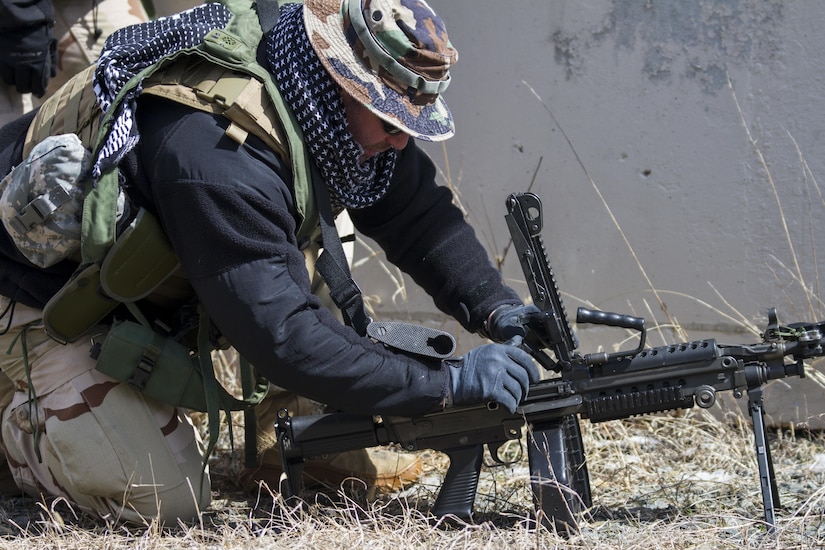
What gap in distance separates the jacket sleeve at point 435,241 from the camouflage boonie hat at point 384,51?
540 mm

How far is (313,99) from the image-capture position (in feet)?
8.40

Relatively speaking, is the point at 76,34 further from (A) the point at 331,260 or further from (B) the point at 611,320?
(B) the point at 611,320

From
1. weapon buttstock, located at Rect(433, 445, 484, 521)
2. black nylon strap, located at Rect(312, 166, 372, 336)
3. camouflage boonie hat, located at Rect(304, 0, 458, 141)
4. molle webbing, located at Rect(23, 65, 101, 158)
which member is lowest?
weapon buttstock, located at Rect(433, 445, 484, 521)

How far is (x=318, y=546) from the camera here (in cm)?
246

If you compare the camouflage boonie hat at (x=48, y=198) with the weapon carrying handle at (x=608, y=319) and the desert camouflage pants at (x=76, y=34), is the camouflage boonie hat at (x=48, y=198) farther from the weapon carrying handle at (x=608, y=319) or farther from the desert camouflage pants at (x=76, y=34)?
the weapon carrying handle at (x=608, y=319)

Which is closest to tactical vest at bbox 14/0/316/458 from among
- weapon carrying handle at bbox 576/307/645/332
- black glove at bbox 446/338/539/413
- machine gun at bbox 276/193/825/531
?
machine gun at bbox 276/193/825/531

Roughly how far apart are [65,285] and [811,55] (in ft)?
8.38

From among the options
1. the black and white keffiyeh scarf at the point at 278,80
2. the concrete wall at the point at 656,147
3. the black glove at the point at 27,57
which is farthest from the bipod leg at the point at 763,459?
the black glove at the point at 27,57

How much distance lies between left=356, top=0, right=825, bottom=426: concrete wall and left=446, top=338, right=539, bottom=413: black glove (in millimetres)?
1085

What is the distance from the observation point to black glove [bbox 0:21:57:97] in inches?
135

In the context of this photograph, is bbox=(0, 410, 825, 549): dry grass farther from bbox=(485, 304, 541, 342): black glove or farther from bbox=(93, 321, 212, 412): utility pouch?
bbox=(485, 304, 541, 342): black glove

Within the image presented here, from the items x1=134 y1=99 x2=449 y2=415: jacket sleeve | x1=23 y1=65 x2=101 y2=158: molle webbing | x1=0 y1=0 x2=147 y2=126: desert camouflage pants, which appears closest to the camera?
x1=134 y1=99 x2=449 y2=415: jacket sleeve

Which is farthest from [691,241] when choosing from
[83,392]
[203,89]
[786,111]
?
[83,392]

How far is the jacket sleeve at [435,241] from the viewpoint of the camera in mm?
3127
